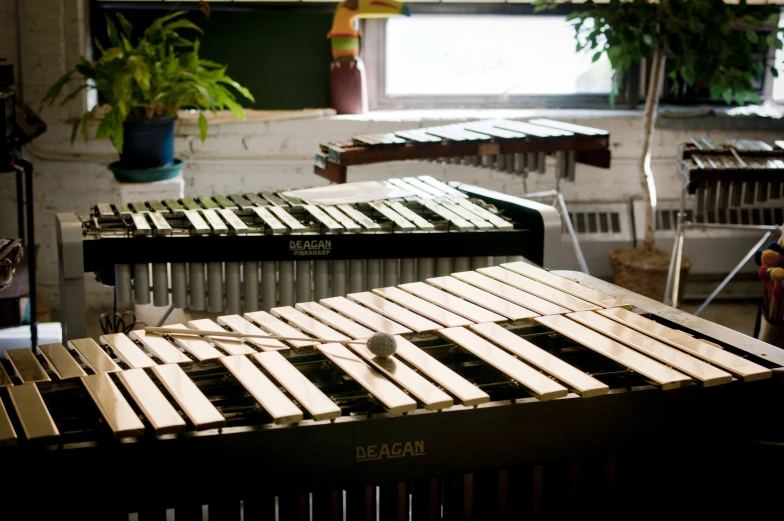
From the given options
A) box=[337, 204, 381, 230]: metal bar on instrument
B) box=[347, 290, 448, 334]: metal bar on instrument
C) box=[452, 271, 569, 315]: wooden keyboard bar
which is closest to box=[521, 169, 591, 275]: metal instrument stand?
box=[337, 204, 381, 230]: metal bar on instrument

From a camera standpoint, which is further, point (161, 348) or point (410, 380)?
point (161, 348)

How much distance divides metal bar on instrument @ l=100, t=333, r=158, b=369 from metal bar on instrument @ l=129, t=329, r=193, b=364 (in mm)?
24

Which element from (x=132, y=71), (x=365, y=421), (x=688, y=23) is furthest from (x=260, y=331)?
(x=688, y=23)

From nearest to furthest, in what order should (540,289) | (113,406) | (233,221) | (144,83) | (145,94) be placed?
(113,406), (540,289), (233,221), (144,83), (145,94)

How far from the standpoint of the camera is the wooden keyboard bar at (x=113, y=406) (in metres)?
1.99

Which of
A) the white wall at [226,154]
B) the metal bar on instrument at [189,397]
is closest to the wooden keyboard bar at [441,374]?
the metal bar on instrument at [189,397]

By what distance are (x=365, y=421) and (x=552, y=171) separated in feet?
12.7

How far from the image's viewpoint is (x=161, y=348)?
2430 mm

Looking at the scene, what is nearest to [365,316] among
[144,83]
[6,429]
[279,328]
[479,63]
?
[279,328]

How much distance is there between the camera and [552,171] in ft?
19.0

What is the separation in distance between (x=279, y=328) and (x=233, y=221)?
1.22 meters

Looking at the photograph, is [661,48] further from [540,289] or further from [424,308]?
[424,308]

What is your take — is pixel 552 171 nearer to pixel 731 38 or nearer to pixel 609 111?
pixel 609 111

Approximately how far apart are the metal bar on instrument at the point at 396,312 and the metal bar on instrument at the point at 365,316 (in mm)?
16
